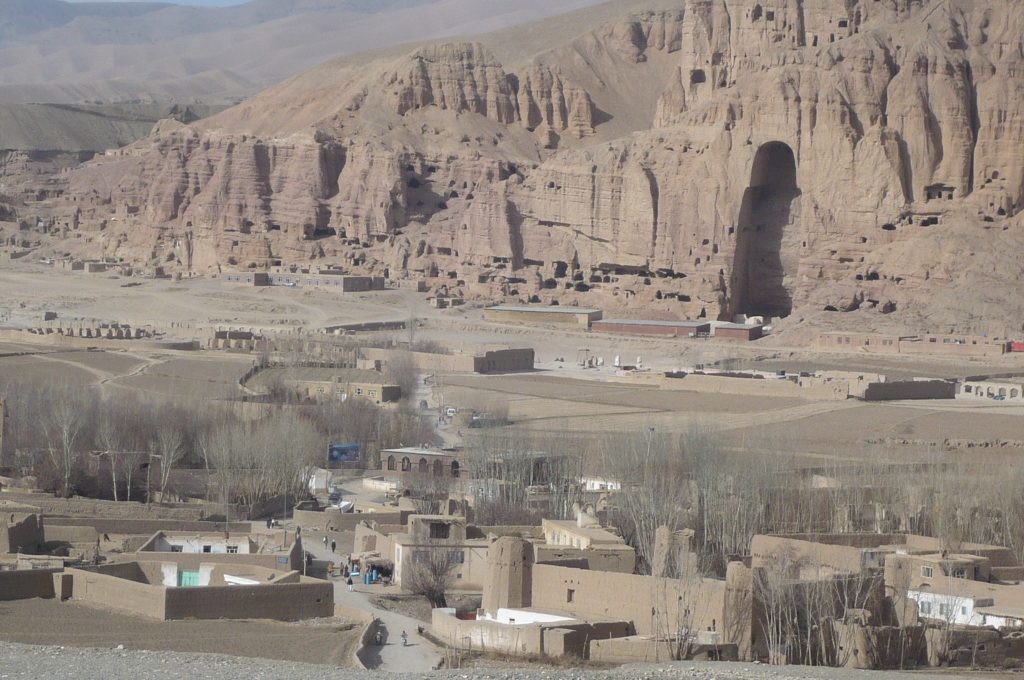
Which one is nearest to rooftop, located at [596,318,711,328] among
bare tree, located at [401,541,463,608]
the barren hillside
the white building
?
the barren hillside

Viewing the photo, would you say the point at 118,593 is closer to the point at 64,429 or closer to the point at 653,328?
the point at 64,429

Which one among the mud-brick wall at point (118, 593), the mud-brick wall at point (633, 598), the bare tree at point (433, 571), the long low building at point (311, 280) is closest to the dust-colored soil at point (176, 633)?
the mud-brick wall at point (118, 593)

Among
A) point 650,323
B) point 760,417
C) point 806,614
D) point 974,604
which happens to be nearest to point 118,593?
point 806,614

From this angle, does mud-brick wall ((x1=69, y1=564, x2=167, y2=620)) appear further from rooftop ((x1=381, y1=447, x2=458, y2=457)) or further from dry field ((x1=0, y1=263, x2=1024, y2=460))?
dry field ((x1=0, y1=263, x2=1024, y2=460))

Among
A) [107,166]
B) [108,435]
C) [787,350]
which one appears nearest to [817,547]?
[108,435]

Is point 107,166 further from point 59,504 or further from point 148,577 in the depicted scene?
point 148,577

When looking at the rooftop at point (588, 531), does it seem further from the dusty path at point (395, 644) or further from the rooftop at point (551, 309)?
the rooftop at point (551, 309)
